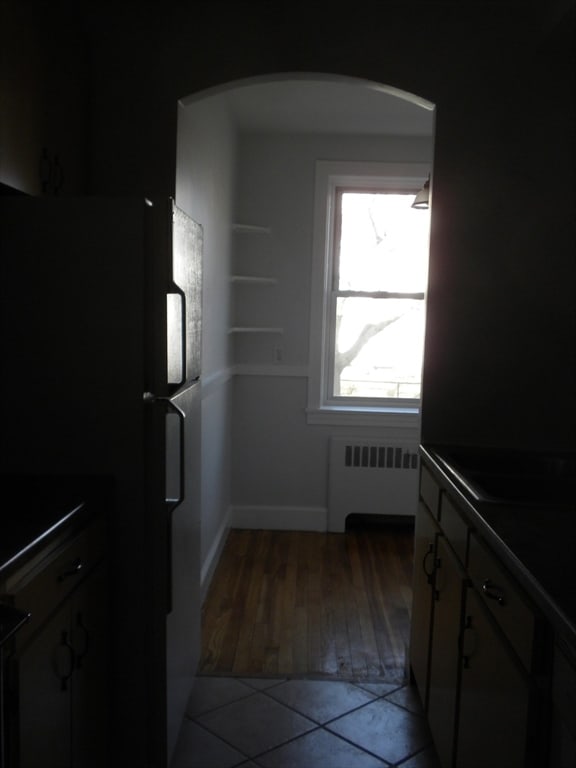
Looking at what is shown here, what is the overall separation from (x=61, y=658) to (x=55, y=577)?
192 mm

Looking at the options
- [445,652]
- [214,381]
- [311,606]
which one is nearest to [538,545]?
[445,652]

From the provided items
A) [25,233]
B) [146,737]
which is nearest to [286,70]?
[25,233]

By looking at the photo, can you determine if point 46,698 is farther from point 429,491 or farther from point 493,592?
point 429,491

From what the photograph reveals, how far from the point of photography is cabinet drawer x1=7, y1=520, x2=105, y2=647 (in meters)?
1.32

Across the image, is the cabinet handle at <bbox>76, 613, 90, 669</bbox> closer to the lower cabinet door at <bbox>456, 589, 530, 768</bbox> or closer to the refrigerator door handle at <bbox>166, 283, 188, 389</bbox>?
the refrigerator door handle at <bbox>166, 283, 188, 389</bbox>

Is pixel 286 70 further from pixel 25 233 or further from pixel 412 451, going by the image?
pixel 412 451

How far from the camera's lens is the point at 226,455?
4176 mm

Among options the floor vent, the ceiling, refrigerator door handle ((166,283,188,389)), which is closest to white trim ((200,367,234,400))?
the floor vent

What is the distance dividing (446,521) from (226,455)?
2.35 meters

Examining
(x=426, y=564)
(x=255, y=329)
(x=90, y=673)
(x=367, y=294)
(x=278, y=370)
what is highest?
(x=367, y=294)

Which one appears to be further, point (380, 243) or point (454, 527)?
point (380, 243)

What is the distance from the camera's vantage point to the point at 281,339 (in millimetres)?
4406

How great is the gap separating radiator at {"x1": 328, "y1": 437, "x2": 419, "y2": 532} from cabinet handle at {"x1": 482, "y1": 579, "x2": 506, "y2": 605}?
2.83 m

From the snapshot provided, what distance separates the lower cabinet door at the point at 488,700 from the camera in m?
1.24
